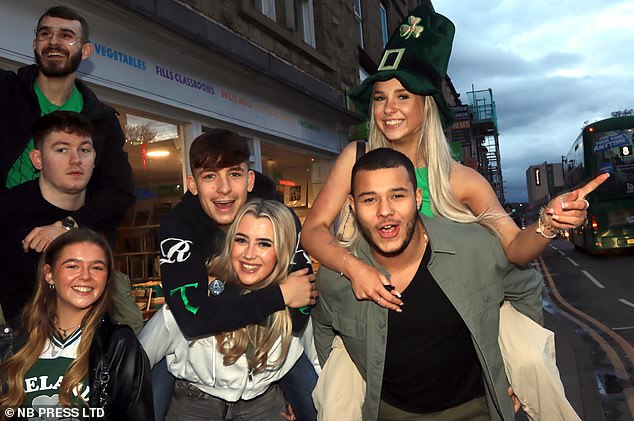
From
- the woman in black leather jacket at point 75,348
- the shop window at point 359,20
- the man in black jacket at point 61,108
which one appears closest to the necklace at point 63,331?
the woman in black leather jacket at point 75,348

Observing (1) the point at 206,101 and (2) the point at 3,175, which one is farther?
(1) the point at 206,101

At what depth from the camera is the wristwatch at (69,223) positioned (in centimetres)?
267

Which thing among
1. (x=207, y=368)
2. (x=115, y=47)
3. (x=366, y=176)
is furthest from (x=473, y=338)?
(x=115, y=47)

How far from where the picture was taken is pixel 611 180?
17.7 meters

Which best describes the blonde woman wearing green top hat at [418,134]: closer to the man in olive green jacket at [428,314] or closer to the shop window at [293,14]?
the man in olive green jacket at [428,314]

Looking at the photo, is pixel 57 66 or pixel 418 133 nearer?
pixel 57 66

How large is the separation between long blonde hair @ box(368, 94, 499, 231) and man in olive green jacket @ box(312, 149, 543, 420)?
0.52ft

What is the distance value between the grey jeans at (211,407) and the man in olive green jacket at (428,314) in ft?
1.80

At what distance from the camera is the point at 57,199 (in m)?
2.75

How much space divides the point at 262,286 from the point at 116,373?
0.80 metres

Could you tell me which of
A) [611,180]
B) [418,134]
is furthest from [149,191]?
[611,180]

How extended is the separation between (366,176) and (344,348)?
92 cm

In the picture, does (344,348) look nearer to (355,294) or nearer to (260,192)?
(355,294)

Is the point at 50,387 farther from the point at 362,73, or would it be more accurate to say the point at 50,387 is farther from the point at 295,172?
the point at 362,73
